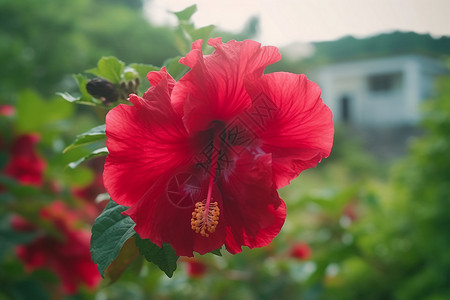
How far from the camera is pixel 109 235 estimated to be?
1.09ft

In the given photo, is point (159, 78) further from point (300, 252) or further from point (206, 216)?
point (300, 252)

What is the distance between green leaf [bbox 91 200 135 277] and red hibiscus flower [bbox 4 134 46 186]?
1042 mm

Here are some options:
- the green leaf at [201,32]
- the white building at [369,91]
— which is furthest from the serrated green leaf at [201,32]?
the white building at [369,91]

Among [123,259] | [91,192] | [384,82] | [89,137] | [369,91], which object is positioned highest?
[89,137]

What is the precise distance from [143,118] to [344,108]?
37.6ft

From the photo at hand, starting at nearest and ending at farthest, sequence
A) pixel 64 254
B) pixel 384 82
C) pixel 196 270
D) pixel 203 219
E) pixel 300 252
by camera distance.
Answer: pixel 203 219, pixel 64 254, pixel 196 270, pixel 300 252, pixel 384 82

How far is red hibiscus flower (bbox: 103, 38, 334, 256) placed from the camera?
301 mm

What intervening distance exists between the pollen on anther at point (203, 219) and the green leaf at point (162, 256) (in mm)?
48

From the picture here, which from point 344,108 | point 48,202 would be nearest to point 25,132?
point 48,202

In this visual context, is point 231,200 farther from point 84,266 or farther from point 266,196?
point 84,266

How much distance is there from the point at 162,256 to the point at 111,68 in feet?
0.65

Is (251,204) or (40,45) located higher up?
(251,204)

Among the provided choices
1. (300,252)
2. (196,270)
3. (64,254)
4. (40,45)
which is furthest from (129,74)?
(40,45)

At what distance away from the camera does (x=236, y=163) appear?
1.06ft
